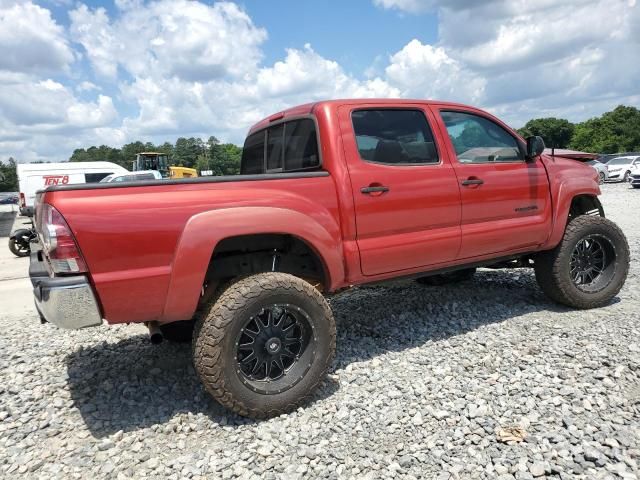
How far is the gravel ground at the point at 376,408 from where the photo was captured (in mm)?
2537

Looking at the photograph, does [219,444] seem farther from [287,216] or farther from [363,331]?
[363,331]

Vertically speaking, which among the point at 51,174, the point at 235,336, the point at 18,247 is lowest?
the point at 18,247

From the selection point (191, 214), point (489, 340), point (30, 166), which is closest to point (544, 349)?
point (489, 340)

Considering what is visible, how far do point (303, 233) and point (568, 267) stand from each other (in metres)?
2.78

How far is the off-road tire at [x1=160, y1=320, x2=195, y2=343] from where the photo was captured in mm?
3504

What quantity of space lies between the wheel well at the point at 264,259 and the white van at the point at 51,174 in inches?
654

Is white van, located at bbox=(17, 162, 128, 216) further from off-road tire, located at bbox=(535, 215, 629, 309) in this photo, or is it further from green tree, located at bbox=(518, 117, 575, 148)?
green tree, located at bbox=(518, 117, 575, 148)

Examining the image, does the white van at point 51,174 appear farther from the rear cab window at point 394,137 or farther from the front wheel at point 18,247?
the rear cab window at point 394,137

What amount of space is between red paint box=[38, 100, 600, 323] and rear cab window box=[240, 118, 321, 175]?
108mm

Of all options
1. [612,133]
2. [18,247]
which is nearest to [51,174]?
[18,247]

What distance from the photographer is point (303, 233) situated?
3.07 metres

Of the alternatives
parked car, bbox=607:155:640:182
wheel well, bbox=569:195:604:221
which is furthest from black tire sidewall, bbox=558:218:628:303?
parked car, bbox=607:155:640:182

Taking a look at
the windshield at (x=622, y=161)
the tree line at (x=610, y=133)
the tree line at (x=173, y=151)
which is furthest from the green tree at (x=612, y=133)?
the tree line at (x=173, y=151)

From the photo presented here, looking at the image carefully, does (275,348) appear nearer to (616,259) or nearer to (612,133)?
(616,259)
